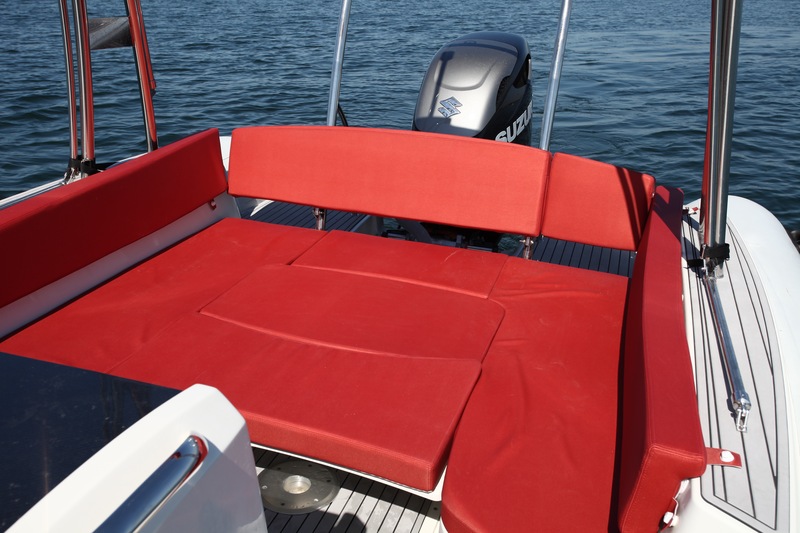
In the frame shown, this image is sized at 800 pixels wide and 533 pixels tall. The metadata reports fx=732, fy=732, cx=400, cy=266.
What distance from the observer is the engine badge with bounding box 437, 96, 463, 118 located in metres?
3.02

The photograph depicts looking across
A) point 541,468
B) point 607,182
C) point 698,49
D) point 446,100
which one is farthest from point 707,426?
point 698,49

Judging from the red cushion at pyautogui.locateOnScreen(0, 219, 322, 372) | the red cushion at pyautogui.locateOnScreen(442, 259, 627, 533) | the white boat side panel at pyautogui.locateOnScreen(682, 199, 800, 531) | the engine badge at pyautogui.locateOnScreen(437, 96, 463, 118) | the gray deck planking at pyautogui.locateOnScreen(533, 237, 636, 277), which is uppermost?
the engine badge at pyautogui.locateOnScreen(437, 96, 463, 118)

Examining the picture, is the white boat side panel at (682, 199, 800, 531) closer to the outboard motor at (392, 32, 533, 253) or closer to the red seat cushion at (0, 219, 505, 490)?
the red seat cushion at (0, 219, 505, 490)

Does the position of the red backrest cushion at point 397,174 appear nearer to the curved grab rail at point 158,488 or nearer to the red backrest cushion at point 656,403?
the red backrest cushion at point 656,403

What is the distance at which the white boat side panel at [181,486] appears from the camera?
0.62 m

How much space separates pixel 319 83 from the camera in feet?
27.4

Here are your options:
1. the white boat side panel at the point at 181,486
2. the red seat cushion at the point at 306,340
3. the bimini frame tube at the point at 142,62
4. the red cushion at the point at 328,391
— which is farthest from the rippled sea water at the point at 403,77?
the white boat side panel at the point at 181,486

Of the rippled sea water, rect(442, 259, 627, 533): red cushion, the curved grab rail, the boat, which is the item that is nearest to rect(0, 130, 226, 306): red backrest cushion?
the boat

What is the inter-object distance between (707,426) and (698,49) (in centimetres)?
885

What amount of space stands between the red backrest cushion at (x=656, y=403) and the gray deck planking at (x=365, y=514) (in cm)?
52

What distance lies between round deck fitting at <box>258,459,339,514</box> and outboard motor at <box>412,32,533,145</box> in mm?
1635

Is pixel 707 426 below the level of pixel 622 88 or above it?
above

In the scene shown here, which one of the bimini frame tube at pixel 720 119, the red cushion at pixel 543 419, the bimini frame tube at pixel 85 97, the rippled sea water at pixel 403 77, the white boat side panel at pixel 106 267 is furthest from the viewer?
the rippled sea water at pixel 403 77

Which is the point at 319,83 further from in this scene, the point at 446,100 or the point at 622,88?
the point at 446,100
